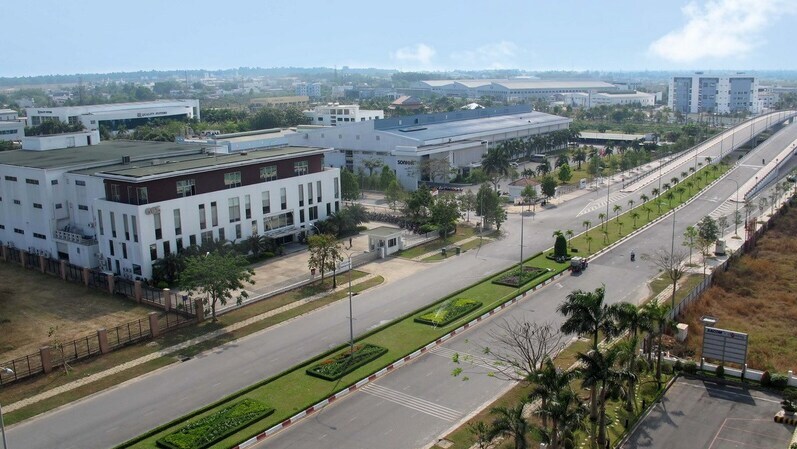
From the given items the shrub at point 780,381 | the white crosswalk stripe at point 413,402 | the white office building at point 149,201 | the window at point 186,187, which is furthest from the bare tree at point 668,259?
the window at point 186,187

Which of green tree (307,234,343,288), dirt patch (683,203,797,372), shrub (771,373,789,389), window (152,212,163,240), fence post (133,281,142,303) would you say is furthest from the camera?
window (152,212,163,240)

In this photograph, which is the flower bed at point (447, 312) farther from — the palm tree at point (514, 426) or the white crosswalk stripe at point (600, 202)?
the white crosswalk stripe at point (600, 202)

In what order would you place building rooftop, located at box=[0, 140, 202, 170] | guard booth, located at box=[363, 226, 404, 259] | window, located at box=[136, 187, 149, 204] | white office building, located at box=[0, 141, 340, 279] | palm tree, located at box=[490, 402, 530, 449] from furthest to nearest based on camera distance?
building rooftop, located at box=[0, 140, 202, 170] < guard booth, located at box=[363, 226, 404, 259] < white office building, located at box=[0, 141, 340, 279] < window, located at box=[136, 187, 149, 204] < palm tree, located at box=[490, 402, 530, 449]

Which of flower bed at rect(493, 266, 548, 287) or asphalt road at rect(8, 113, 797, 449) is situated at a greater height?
flower bed at rect(493, 266, 548, 287)

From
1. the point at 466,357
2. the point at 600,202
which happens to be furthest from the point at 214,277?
the point at 600,202

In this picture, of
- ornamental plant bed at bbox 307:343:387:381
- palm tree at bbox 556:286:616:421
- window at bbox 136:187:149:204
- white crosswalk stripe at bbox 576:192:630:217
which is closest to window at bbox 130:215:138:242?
window at bbox 136:187:149:204

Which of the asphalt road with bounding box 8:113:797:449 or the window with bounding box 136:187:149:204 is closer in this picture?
the asphalt road with bounding box 8:113:797:449

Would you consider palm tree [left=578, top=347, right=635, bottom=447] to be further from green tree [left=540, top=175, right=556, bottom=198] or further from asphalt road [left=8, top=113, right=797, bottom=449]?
green tree [left=540, top=175, right=556, bottom=198]

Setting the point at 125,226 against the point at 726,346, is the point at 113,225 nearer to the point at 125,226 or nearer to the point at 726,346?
the point at 125,226
